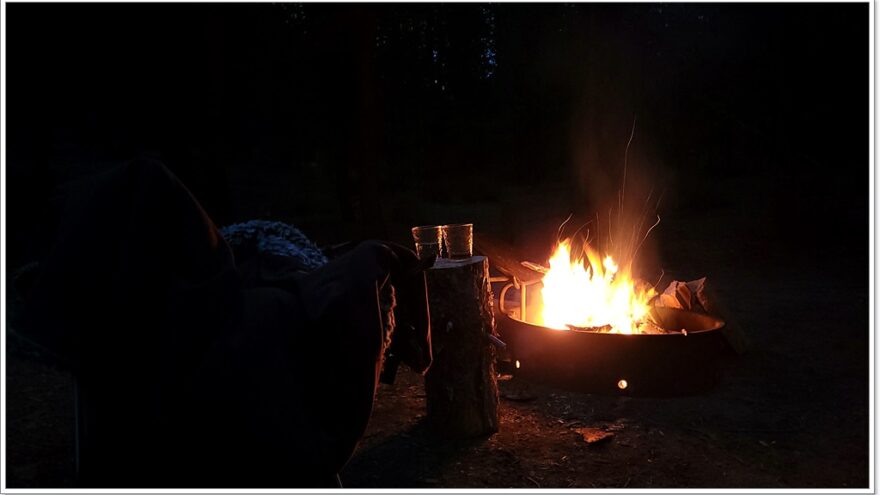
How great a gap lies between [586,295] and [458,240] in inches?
72.9

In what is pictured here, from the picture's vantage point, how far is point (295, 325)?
1684 mm

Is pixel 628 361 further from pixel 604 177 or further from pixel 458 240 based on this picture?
pixel 604 177

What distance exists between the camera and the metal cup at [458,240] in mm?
3670

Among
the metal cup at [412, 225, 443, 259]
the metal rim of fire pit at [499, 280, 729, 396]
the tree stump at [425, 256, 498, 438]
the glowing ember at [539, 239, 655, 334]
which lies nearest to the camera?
the tree stump at [425, 256, 498, 438]

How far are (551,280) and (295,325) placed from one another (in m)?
3.66

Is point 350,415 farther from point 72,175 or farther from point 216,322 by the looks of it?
point 72,175

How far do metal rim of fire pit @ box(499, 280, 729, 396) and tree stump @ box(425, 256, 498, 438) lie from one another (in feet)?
3.06

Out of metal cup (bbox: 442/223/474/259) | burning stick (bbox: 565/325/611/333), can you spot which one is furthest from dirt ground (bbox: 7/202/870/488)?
metal cup (bbox: 442/223/474/259)

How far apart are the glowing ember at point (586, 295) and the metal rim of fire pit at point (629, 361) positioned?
0.52 m

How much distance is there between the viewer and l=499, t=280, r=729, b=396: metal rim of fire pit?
4285 mm

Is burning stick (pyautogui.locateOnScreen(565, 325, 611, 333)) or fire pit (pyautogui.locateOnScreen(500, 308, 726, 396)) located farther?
burning stick (pyautogui.locateOnScreen(565, 325, 611, 333))

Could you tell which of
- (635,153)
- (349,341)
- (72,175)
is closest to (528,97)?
(635,153)

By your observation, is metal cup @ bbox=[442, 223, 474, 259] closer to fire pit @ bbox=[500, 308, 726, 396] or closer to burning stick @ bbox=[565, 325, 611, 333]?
fire pit @ bbox=[500, 308, 726, 396]

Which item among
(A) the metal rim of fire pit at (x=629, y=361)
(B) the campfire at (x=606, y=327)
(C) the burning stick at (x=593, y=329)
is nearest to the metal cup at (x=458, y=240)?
(B) the campfire at (x=606, y=327)
